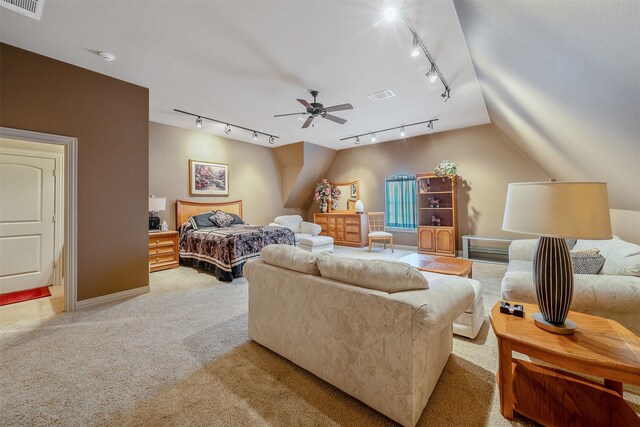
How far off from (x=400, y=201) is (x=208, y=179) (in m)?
4.63

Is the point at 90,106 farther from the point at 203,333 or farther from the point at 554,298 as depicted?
the point at 554,298

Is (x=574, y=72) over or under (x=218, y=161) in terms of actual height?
under

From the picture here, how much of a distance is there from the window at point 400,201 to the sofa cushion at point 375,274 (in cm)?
518

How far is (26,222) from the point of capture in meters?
3.54

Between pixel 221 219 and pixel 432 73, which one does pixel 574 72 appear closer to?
pixel 432 73

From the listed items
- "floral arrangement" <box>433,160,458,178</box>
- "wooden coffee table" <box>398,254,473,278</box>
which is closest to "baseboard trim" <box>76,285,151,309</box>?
"wooden coffee table" <box>398,254,473,278</box>

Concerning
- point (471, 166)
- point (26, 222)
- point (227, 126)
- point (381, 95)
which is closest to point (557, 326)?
point (381, 95)

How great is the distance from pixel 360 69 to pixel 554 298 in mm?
2864

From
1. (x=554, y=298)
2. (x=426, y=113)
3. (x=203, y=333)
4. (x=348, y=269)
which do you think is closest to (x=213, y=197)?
(x=203, y=333)

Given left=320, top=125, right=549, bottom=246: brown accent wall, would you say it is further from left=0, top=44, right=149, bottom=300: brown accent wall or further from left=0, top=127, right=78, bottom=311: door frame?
left=0, top=127, right=78, bottom=311: door frame

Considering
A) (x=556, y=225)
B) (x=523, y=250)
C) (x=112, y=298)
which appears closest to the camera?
(x=556, y=225)

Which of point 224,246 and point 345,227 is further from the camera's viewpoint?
point 345,227

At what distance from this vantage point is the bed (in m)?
4.07

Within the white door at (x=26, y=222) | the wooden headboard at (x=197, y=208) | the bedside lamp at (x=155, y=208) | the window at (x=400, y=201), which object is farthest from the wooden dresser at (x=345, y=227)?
the white door at (x=26, y=222)
